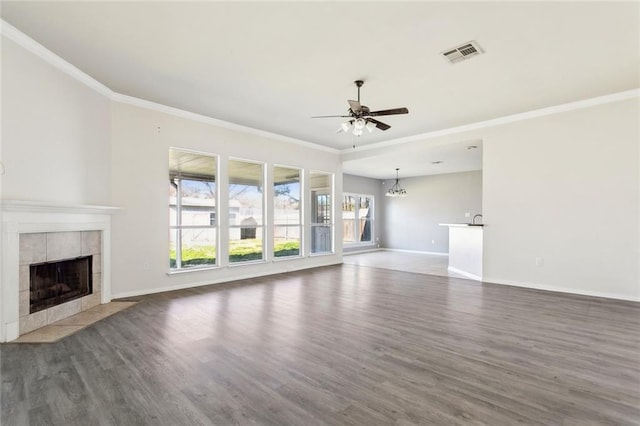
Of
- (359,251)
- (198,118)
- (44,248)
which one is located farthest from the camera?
(359,251)

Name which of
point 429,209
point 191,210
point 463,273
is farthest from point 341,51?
point 429,209

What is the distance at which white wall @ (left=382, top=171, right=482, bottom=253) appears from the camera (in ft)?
34.2

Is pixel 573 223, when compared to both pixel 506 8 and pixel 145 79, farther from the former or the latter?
pixel 145 79

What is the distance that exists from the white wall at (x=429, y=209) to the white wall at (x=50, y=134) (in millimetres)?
9720

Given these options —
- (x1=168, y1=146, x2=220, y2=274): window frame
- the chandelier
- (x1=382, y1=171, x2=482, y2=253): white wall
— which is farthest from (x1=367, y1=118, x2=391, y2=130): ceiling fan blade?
(x1=382, y1=171, x2=482, y2=253): white wall

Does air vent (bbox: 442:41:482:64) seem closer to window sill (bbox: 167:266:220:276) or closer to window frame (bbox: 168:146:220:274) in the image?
window frame (bbox: 168:146:220:274)

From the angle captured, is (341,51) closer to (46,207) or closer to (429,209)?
(46,207)

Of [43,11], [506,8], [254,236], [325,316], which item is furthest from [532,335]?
[43,11]

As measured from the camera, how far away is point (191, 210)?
224 inches

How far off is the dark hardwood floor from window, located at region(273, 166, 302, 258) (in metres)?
2.79

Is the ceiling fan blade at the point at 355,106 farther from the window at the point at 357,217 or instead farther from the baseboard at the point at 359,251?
the window at the point at 357,217

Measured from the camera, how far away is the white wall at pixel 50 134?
3.18 metres

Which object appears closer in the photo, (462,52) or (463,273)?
(462,52)

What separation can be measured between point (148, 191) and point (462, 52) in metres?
4.91
